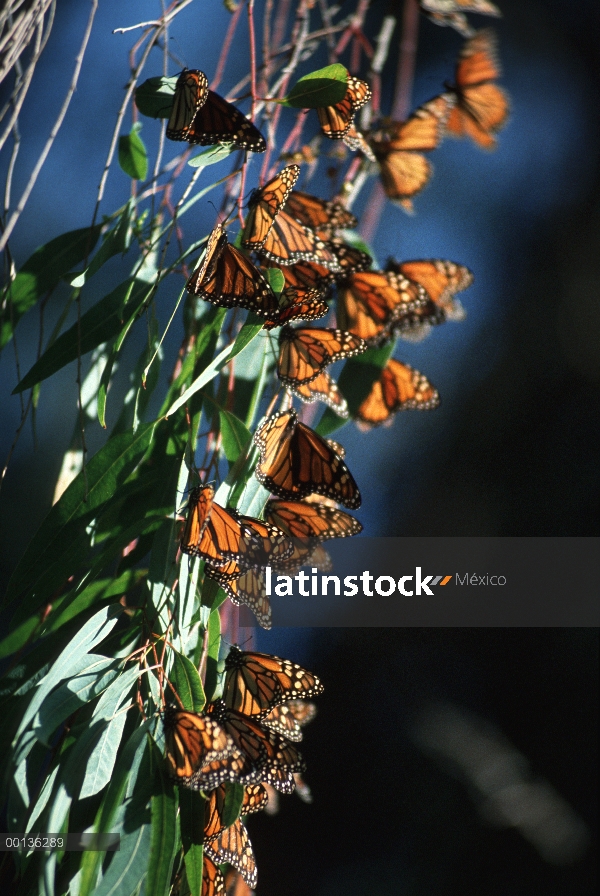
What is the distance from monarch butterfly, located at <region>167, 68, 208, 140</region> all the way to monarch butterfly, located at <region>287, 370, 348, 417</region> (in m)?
0.24

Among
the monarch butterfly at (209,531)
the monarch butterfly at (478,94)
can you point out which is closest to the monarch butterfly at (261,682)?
the monarch butterfly at (209,531)

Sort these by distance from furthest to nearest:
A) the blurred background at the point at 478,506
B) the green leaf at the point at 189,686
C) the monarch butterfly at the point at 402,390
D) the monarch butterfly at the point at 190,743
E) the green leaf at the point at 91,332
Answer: the blurred background at the point at 478,506
the monarch butterfly at the point at 402,390
the green leaf at the point at 91,332
the green leaf at the point at 189,686
the monarch butterfly at the point at 190,743

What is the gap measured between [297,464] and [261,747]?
0.23 meters

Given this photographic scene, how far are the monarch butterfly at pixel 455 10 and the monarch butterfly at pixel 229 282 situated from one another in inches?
20.0

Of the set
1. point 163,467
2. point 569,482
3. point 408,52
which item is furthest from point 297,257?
point 569,482

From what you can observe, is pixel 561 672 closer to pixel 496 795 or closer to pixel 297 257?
pixel 496 795

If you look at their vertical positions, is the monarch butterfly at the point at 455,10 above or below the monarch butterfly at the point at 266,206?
above

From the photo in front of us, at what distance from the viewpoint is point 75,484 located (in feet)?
2.23

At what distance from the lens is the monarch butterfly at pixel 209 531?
588 millimetres

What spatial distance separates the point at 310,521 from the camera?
71 cm

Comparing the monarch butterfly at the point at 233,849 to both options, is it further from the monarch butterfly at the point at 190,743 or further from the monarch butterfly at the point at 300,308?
the monarch butterfly at the point at 300,308

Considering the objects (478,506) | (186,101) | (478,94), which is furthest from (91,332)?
(478,506)

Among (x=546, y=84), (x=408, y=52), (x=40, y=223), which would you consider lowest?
(x=408, y=52)

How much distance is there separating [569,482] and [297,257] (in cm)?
146
